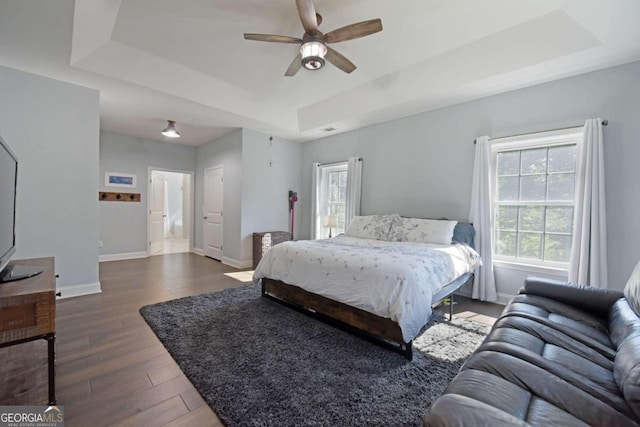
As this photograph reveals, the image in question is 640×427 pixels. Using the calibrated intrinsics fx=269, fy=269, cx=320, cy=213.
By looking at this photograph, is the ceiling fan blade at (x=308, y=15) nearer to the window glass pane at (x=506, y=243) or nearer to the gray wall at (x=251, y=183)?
the gray wall at (x=251, y=183)

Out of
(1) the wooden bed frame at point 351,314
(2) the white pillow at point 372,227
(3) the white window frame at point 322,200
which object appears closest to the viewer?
(1) the wooden bed frame at point 351,314

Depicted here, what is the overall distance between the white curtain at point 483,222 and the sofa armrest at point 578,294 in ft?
4.33

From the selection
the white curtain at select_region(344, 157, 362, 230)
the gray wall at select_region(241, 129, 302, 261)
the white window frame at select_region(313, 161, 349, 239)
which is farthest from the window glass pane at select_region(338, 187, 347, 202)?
the gray wall at select_region(241, 129, 302, 261)

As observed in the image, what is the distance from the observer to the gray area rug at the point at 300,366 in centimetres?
154

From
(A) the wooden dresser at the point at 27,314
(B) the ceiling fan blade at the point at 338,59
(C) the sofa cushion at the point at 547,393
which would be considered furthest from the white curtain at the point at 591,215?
(A) the wooden dresser at the point at 27,314

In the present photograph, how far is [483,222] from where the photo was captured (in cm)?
341

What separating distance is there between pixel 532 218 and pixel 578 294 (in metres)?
1.65

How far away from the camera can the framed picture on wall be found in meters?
5.52

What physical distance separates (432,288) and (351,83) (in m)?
2.97

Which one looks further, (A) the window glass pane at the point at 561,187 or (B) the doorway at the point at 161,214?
(B) the doorway at the point at 161,214

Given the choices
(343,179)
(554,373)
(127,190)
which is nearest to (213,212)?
(127,190)

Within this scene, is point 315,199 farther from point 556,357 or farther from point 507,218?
point 556,357

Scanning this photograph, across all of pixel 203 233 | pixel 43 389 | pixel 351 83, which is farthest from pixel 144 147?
pixel 43 389

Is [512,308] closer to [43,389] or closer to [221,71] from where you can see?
[43,389]
